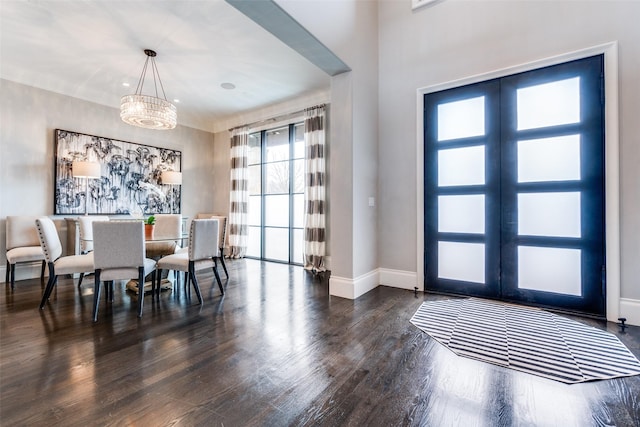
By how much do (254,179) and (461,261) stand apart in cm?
431

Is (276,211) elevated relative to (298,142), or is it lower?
lower

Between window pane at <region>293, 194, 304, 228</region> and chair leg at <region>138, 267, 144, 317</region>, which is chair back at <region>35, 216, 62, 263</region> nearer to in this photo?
chair leg at <region>138, 267, 144, 317</region>

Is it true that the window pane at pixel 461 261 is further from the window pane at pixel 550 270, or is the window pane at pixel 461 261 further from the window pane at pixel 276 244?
the window pane at pixel 276 244

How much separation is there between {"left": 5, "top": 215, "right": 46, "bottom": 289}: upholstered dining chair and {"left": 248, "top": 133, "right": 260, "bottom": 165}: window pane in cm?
357

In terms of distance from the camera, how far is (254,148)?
6094 mm

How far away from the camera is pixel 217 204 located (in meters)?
6.66

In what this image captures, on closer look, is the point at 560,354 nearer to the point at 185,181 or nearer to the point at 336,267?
the point at 336,267

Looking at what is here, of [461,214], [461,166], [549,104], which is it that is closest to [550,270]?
[461,214]

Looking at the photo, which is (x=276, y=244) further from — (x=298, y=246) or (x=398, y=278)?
(x=398, y=278)

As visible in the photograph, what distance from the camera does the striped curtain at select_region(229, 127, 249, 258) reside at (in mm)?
6004

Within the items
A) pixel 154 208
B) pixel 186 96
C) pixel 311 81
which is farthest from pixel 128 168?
pixel 311 81

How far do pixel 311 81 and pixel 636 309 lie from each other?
15.2ft

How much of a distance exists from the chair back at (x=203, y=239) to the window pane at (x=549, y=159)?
3.48m

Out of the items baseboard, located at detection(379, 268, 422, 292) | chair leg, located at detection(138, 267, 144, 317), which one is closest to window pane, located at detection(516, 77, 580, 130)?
baseboard, located at detection(379, 268, 422, 292)
